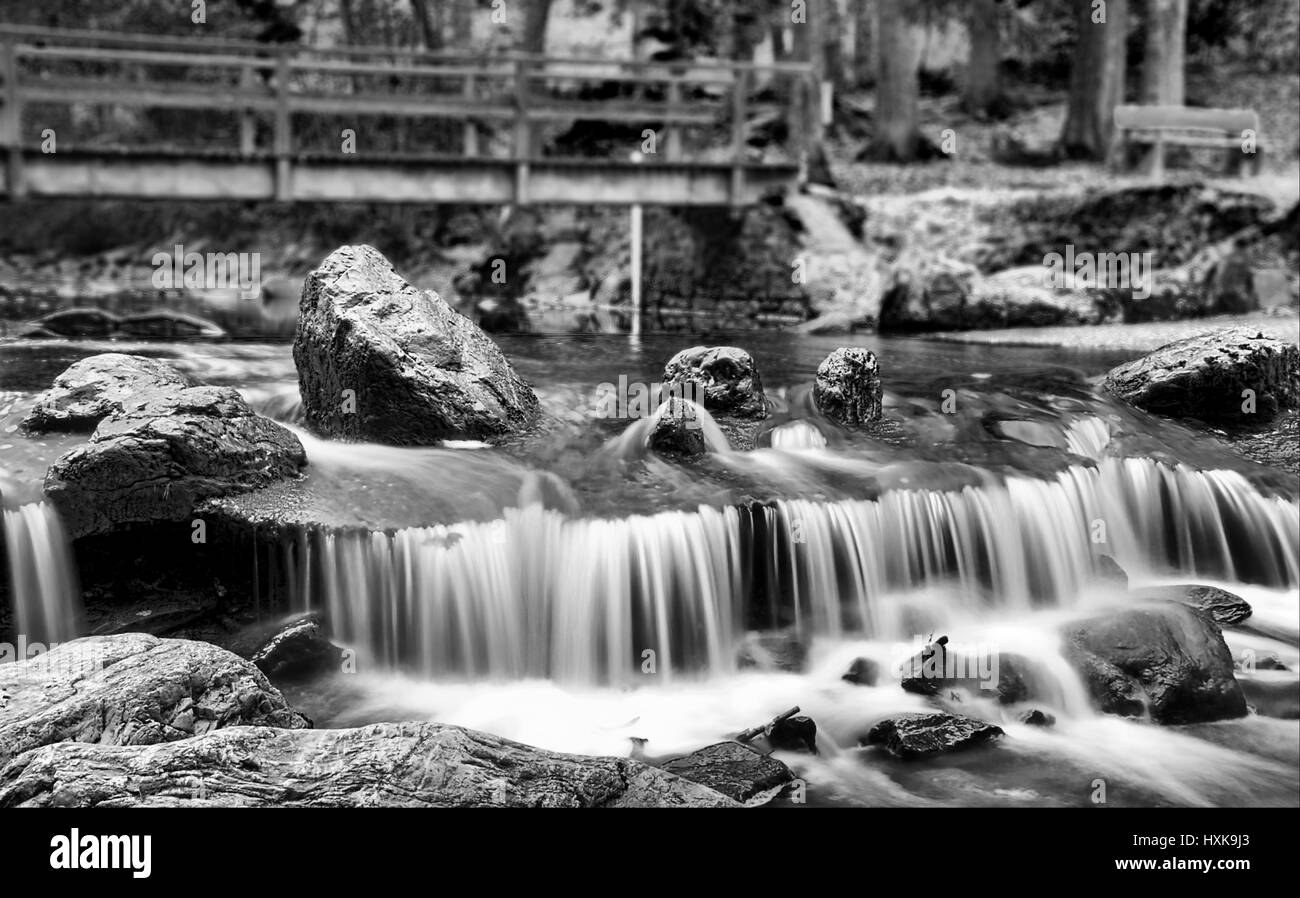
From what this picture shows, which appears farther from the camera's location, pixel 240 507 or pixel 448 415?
pixel 448 415

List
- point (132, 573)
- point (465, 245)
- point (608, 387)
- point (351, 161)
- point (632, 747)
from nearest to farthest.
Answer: point (632, 747) → point (132, 573) → point (608, 387) → point (351, 161) → point (465, 245)

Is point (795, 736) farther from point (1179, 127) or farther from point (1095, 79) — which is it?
point (1095, 79)

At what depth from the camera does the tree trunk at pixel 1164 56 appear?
1980 centimetres

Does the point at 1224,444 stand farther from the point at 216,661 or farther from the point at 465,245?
the point at 465,245

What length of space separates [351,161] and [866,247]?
6890 millimetres

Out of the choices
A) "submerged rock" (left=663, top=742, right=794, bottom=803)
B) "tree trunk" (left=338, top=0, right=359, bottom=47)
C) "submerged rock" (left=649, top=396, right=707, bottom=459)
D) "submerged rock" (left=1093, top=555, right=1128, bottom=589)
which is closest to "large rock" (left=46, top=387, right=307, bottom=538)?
"submerged rock" (left=649, top=396, right=707, bottom=459)

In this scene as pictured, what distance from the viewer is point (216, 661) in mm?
5723

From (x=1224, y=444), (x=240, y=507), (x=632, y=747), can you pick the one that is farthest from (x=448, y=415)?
(x=1224, y=444)

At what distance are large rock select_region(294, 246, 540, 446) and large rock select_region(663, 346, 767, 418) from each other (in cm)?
144

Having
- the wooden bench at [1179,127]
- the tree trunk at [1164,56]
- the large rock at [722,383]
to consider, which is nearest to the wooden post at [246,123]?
the large rock at [722,383]

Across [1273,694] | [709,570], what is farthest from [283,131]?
[1273,694]

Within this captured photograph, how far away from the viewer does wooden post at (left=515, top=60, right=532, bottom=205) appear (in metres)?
17.6

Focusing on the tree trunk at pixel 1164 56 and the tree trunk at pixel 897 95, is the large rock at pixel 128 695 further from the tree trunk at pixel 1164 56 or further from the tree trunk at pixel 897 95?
the tree trunk at pixel 897 95
